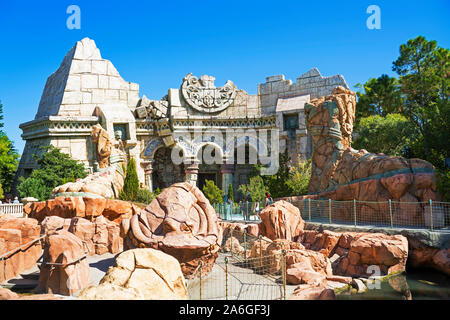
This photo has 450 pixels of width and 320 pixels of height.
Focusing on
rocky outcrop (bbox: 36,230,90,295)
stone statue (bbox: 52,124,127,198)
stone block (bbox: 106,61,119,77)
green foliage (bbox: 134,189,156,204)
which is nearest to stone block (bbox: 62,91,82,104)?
stone block (bbox: 106,61,119,77)

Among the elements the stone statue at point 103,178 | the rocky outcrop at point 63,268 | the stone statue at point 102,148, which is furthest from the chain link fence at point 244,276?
the stone statue at point 102,148

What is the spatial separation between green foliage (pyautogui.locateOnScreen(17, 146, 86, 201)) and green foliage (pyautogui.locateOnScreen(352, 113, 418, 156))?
1871 centimetres

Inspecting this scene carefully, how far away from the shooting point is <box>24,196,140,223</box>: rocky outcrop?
1488 centimetres

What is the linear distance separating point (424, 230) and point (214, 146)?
1683 centimetres

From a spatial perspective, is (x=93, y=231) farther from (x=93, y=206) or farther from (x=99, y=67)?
(x=99, y=67)

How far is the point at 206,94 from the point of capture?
26.4 m

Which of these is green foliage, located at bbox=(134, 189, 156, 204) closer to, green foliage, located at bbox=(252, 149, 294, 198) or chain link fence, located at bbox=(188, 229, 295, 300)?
green foliage, located at bbox=(252, 149, 294, 198)

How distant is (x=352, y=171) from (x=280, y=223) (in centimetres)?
378

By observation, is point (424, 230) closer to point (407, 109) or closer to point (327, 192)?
point (327, 192)

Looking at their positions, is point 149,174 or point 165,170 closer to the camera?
point 149,174

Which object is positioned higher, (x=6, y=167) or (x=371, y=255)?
(x=6, y=167)

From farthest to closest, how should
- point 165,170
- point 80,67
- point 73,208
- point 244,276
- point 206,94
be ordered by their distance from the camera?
point 165,170 < point 206,94 < point 80,67 < point 73,208 < point 244,276

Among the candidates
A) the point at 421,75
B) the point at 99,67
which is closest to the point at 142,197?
the point at 99,67
